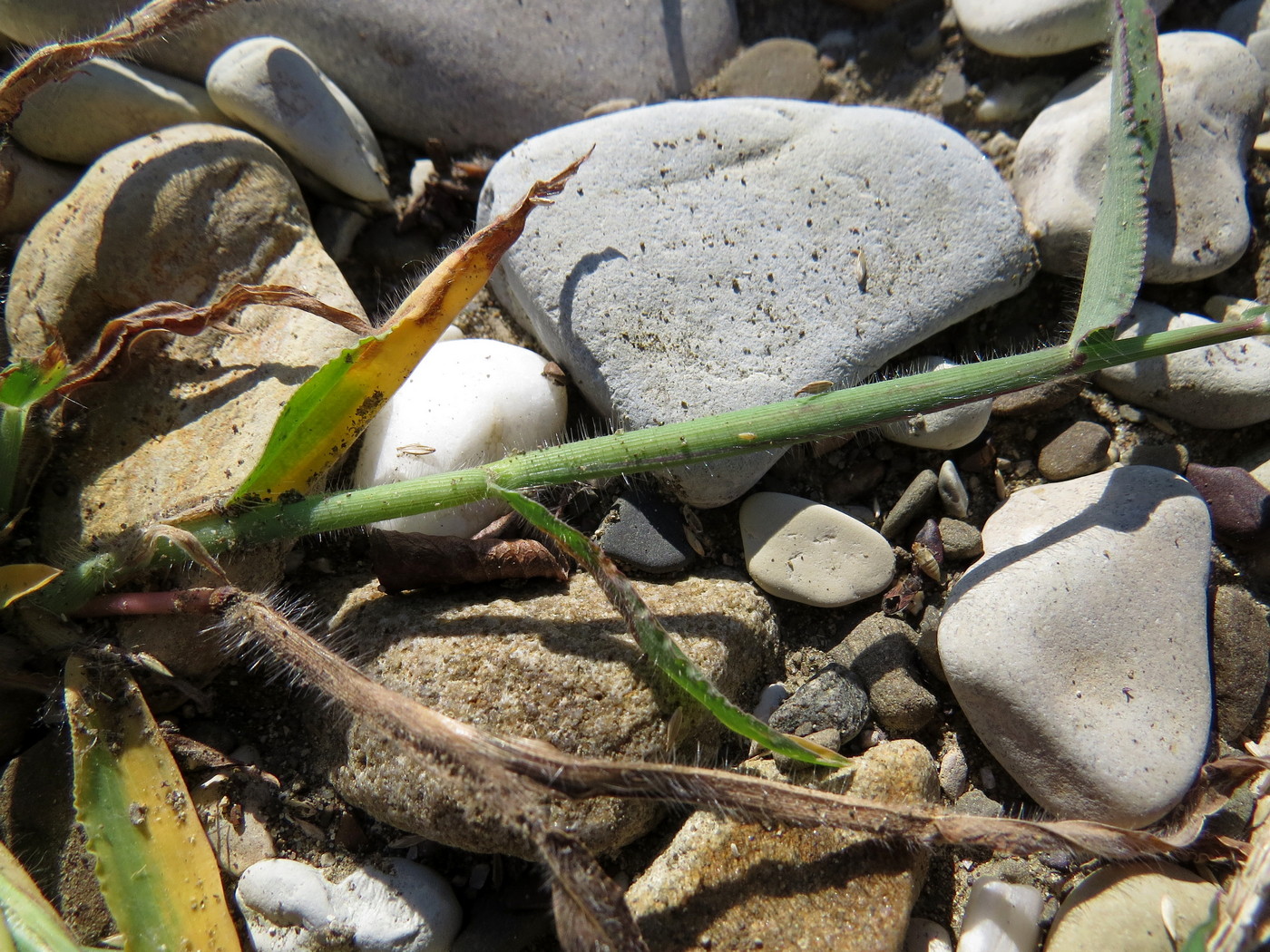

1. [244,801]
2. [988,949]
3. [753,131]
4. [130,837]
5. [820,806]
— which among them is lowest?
[988,949]

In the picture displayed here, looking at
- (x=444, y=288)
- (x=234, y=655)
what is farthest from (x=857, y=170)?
(x=234, y=655)

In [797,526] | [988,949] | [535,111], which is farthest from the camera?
[535,111]

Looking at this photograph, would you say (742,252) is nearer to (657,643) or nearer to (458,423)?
(458,423)

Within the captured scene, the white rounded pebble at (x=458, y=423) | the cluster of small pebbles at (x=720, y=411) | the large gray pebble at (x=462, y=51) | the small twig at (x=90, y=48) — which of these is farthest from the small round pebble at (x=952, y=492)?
the small twig at (x=90, y=48)

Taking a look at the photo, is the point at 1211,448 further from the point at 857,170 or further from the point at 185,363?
the point at 185,363

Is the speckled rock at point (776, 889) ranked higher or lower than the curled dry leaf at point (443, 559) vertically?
lower

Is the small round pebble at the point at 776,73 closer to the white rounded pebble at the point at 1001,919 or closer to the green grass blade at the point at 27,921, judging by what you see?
the white rounded pebble at the point at 1001,919

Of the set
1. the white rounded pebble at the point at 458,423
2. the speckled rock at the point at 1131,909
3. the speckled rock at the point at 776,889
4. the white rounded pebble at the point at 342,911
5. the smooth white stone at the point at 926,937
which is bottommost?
the smooth white stone at the point at 926,937

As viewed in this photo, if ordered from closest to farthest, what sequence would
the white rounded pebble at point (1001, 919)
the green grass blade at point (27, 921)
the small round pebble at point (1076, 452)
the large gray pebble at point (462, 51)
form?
the green grass blade at point (27, 921), the white rounded pebble at point (1001, 919), the small round pebble at point (1076, 452), the large gray pebble at point (462, 51)
